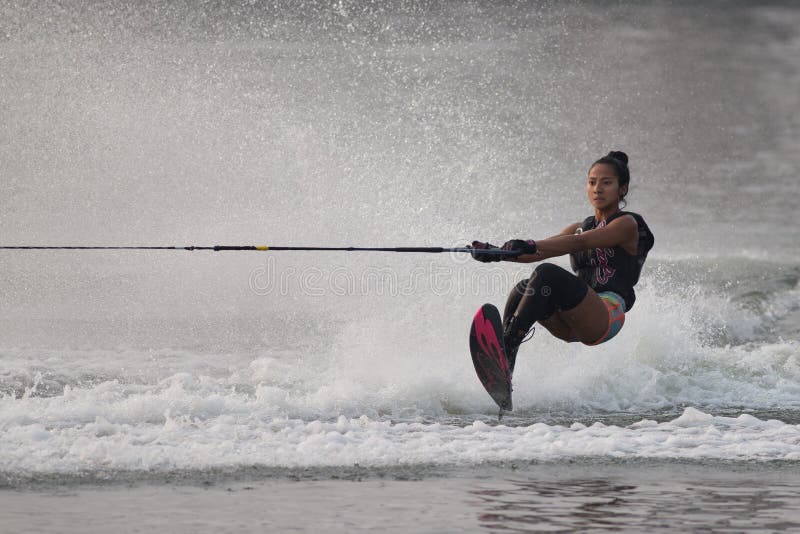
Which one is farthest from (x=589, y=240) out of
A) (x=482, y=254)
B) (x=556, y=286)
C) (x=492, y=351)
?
(x=492, y=351)

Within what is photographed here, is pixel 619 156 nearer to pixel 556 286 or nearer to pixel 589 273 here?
pixel 589 273

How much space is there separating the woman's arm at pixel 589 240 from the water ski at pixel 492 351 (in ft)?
1.10

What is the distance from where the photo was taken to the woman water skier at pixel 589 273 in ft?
17.7

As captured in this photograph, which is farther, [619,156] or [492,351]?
[619,156]

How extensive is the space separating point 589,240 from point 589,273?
0.40 meters

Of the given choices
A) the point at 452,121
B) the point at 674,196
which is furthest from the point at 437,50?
the point at 674,196

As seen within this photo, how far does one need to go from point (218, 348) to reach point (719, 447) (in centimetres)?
499

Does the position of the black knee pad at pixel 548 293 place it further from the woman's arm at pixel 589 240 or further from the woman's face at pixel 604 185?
the woman's face at pixel 604 185

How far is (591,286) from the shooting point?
580cm

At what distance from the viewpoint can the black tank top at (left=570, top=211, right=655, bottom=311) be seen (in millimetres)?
5707

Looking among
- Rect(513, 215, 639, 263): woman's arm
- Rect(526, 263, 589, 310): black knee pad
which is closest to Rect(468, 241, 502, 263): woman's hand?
Rect(513, 215, 639, 263): woman's arm

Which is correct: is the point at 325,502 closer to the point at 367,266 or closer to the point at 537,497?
the point at 537,497

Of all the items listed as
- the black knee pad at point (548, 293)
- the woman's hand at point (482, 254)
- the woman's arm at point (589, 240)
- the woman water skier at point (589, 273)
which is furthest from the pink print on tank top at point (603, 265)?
the woman's hand at point (482, 254)

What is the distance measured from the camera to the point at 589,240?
17.9 feet
